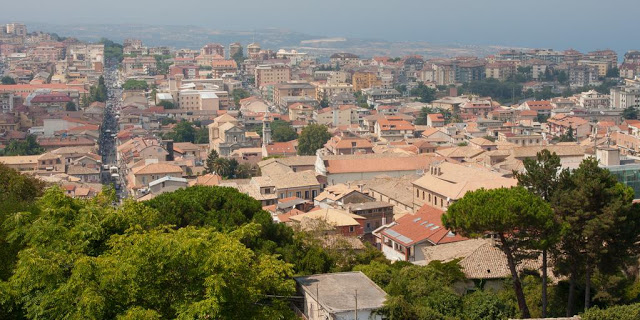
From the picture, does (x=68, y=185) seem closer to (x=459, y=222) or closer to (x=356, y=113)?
(x=459, y=222)

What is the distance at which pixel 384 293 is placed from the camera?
1501 centimetres

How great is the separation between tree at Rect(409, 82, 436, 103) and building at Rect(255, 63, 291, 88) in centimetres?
1241

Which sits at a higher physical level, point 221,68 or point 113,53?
point 113,53

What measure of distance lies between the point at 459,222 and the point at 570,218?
5.93 feet

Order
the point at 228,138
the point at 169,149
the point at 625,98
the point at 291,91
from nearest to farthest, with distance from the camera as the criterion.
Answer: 1. the point at 169,149
2. the point at 228,138
3. the point at 625,98
4. the point at 291,91

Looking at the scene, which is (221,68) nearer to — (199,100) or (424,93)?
(424,93)

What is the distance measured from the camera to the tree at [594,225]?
15.3 metres

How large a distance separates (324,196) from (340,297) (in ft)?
57.0

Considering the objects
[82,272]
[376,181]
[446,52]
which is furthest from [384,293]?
[446,52]

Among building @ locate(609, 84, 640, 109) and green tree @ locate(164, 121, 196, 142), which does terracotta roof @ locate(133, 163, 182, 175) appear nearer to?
green tree @ locate(164, 121, 196, 142)

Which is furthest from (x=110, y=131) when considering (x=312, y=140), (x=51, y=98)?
(x=312, y=140)

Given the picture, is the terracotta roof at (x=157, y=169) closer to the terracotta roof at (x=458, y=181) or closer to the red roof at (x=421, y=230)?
the terracotta roof at (x=458, y=181)

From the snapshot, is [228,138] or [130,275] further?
[228,138]

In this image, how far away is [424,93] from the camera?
81375 millimetres
